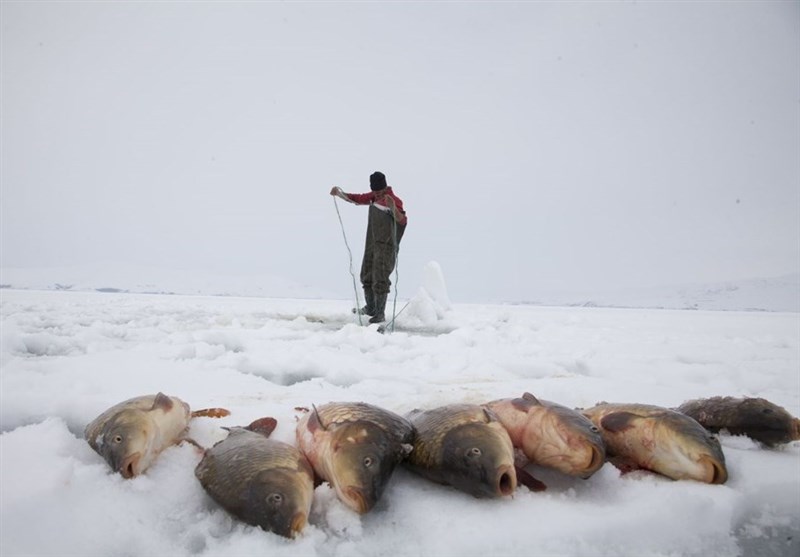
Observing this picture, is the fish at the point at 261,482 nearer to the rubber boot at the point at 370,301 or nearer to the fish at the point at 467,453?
the fish at the point at 467,453

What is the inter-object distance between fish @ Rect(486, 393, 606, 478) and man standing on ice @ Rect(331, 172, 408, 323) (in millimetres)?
6476

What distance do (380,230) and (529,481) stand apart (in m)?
6.93

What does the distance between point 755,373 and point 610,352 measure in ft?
5.30

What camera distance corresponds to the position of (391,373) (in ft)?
12.5

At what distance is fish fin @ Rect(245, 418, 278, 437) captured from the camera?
2.10m

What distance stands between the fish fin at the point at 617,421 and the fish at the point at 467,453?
615 mm

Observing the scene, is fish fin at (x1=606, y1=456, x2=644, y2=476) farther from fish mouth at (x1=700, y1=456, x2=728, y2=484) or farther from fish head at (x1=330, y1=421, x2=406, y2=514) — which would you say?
fish head at (x1=330, y1=421, x2=406, y2=514)

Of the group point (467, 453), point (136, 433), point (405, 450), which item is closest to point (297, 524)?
point (405, 450)

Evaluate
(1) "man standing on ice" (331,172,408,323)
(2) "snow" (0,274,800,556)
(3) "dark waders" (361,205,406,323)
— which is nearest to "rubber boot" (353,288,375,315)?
(3) "dark waders" (361,205,406,323)

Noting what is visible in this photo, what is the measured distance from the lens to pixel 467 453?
158 cm

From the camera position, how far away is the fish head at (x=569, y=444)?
168cm

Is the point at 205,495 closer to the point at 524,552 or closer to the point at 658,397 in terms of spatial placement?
the point at 524,552

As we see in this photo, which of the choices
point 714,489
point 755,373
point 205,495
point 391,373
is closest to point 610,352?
point 755,373

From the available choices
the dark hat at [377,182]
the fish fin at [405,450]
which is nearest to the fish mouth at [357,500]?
the fish fin at [405,450]
